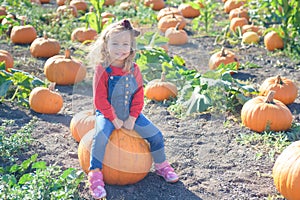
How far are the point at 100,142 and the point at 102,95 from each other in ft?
1.28

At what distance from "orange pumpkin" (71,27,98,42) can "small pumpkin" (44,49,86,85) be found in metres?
1.97

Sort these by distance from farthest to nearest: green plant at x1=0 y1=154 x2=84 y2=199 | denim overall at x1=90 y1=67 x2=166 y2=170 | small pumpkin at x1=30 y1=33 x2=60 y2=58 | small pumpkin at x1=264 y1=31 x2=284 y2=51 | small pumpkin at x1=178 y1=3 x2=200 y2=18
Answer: small pumpkin at x1=178 y1=3 x2=200 y2=18
small pumpkin at x1=264 y1=31 x2=284 y2=51
small pumpkin at x1=30 y1=33 x2=60 y2=58
denim overall at x1=90 y1=67 x2=166 y2=170
green plant at x1=0 y1=154 x2=84 y2=199

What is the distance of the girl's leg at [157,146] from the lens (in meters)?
4.78

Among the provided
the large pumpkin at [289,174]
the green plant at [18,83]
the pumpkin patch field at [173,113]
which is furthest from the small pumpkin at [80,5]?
the large pumpkin at [289,174]

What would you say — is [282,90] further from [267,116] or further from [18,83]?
[18,83]

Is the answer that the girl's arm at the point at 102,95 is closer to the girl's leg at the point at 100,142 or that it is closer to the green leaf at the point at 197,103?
the girl's leg at the point at 100,142

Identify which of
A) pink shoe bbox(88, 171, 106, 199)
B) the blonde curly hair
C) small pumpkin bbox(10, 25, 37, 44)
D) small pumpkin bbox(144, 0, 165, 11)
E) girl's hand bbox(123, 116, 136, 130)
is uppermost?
the blonde curly hair

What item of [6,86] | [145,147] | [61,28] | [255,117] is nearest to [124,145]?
[145,147]

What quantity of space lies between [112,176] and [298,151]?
1512mm

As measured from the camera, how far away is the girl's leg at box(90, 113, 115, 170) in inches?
179

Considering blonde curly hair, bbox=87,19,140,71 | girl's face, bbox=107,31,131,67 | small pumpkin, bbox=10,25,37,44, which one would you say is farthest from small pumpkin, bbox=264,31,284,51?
girl's face, bbox=107,31,131,67

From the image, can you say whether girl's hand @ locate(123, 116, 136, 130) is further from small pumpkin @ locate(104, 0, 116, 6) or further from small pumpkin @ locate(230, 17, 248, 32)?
small pumpkin @ locate(104, 0, 116, 6)

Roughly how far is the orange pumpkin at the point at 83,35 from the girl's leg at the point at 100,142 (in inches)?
189

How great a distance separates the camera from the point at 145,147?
477cm
